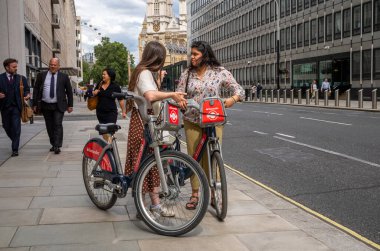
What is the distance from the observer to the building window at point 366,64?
39.3 metres

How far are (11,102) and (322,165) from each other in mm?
5643

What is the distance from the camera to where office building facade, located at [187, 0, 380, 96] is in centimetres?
4006

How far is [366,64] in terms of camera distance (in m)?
39.7

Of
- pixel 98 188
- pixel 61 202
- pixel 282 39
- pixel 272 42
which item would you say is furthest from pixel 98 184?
pixel 272 42

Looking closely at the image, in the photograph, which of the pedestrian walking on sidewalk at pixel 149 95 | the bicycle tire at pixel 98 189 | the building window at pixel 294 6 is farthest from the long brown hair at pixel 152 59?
the building window at pixel 294 6

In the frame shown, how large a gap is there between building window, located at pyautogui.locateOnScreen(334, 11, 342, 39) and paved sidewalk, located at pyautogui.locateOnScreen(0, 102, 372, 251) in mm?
39831

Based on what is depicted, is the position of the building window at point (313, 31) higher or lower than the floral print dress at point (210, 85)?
higher

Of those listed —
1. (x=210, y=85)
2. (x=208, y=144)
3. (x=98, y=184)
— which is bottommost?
(x=98, y=184)

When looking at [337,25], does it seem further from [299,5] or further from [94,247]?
[94,247]

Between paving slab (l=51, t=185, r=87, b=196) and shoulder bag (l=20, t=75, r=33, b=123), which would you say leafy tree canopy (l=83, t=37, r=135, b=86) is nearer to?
shoulder bag (l=20, t=75, r=33, b=123)

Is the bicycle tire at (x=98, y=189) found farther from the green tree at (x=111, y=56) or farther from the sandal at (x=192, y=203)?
the green tree at (x=111, y=56)

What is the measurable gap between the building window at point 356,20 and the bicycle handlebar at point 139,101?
39145 mm

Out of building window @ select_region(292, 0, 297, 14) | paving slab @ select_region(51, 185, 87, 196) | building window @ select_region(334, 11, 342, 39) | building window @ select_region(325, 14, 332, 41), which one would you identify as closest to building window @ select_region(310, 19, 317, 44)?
building window @ select_region(325, 14, 332, 41)

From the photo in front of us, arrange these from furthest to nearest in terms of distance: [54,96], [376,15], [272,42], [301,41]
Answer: [272,42]
[301,41]
[376,15]
[54,96]
